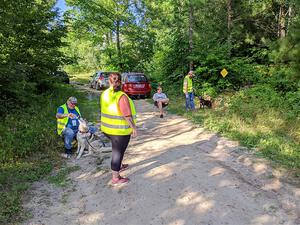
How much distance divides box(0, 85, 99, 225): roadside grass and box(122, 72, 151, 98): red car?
6.47 m

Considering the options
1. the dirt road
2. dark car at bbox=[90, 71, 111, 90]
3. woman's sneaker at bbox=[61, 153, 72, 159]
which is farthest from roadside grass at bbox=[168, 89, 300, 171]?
dark car at bbox=[90, 71, 111, 90]

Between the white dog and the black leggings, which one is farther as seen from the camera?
the white dog

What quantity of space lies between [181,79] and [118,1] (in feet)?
40.3

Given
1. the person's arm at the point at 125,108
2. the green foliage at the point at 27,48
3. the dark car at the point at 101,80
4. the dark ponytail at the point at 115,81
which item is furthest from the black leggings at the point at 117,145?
the dark car at the point at 101,80

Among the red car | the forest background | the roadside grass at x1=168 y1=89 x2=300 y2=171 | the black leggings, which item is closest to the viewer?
the black leggings

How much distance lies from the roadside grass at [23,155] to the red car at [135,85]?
6.47m

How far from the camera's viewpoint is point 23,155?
6316mm

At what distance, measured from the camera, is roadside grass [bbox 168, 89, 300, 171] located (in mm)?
A: 6246

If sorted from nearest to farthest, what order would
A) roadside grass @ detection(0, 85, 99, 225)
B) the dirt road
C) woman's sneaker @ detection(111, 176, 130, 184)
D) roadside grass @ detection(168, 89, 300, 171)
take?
the dirt road, roadside grass @ detection(0, 85, 99, 225), woman's sneaker @ detection(111, 176, 130, 184), roadside grass @ detection(168, 89, 300, 171)

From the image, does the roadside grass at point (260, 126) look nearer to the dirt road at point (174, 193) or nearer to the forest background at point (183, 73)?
the forest background at point (183, 73)

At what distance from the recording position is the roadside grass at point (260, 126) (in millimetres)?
6246

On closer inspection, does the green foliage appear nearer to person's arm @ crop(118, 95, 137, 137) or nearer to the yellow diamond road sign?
person's arm @ crop(118, 95, 137, 137)

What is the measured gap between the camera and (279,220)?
3822 millimetres

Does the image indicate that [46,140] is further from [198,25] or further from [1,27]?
[198,25]
